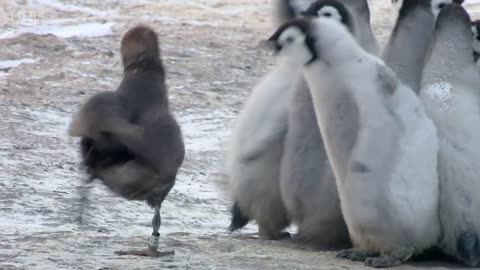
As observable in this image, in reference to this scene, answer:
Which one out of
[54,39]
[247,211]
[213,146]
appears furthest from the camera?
[54,39]

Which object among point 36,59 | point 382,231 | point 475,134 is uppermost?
point 475,134

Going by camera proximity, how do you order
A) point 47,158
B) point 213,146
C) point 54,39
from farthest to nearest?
point 54,39 < point 213,146 < point 47,158

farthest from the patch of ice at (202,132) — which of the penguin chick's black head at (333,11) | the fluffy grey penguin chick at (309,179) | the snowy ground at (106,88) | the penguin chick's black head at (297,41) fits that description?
the penguin chick's black head at (297,41)

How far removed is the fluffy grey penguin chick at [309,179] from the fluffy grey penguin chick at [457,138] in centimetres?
52

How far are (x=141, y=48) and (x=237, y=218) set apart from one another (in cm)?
121

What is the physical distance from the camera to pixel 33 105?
1034 centimetres

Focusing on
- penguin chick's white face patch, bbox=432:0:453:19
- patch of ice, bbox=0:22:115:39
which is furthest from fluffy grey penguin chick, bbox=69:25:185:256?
patch of ice, bbox=0:22:115:39

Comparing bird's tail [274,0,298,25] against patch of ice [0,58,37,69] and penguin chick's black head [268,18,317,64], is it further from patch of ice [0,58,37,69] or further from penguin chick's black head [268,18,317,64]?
patch of ice [0,58,37,69]

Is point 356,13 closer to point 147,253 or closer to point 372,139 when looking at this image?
point 372,139

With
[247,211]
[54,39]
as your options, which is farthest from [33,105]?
[247,211]

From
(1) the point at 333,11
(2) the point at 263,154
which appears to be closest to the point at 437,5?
(1) the point at 333,11

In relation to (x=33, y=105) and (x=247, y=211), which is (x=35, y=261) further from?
(x=33, y=105)

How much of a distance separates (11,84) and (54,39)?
7.06 ft

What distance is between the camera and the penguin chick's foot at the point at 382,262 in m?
5.71
